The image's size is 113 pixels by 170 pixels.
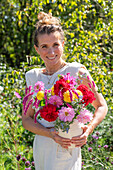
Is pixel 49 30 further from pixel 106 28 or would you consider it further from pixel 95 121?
pixel 106 28

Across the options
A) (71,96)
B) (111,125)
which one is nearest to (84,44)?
(111,125)

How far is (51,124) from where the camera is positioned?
1.72 meters

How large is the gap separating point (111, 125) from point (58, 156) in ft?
6.82

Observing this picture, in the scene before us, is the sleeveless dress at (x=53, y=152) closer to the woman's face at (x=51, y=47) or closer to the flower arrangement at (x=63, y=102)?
the woman's face at (x=51, y=47)

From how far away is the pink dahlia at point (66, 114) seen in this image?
141 cm

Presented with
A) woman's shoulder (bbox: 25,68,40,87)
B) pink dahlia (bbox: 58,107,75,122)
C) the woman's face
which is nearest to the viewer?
pink dahlia (bbox: 58,107,75,122)

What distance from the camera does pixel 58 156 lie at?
5.39 ft

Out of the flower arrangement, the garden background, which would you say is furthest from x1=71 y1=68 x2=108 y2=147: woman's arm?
the garden background

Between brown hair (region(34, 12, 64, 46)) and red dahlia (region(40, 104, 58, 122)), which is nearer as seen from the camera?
red dahlia (region(40, 104, 58, 122))

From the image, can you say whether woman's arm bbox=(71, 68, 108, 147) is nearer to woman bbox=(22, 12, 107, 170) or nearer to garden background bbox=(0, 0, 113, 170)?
woman bbox=(22, 12, 107, 170)

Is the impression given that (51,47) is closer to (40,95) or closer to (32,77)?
(32,77)

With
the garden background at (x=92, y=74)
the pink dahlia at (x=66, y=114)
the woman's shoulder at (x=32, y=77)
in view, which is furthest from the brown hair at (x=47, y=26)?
the garden background at (x=92, y=74)

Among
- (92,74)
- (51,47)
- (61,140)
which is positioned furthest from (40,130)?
(92,74)

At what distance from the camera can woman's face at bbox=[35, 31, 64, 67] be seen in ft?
5.53
